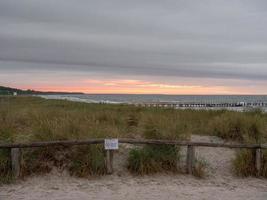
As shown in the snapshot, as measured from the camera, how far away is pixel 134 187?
25.7ft

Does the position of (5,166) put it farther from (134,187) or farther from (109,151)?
(134,187)

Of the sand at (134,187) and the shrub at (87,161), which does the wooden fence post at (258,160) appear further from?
the shrub at (87,161)

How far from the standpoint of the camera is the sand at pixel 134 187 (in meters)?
7.20

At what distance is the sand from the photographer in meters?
7.20

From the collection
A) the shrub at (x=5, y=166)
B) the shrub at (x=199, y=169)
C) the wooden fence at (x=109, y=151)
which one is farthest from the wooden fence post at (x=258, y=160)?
the shrub at (x=5, y=166)

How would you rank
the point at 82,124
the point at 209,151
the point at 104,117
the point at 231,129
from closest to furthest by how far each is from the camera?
the point at 82,124, the point at 209,151, the point at 231,129, the point at 104,117

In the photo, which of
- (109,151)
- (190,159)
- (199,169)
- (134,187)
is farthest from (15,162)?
(199,169)

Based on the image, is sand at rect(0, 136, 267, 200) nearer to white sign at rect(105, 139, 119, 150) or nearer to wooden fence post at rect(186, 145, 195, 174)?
wooden fence post at rect(186, 145, 195, 174)

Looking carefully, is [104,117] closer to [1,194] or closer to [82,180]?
[82,180]

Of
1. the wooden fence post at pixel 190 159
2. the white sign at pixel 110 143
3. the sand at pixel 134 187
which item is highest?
the white sign at pixel 110 143

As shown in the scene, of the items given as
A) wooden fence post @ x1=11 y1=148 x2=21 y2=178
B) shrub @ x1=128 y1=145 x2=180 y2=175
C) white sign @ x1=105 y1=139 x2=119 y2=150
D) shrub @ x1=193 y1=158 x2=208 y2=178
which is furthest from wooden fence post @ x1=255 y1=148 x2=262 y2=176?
wooden fence post @ x1=11 y1=148 x2=21 y2=178

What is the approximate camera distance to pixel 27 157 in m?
8.58

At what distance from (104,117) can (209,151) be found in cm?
429

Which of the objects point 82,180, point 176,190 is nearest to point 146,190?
point 176,190
